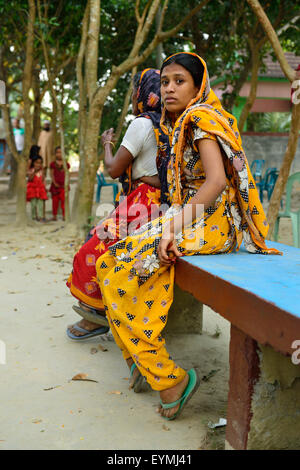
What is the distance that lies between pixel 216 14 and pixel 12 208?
5.77m

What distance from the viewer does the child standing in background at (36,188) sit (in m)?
9.08

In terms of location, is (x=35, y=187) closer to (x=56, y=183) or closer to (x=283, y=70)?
(x=56, y=183)

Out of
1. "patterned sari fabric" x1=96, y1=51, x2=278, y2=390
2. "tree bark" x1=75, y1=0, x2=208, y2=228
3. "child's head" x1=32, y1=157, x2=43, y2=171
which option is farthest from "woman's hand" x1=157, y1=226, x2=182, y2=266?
"child's head" x1=32, y1=157, x2=43, y2=171

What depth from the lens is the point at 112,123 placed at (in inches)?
496

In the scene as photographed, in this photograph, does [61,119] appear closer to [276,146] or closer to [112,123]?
[112,123]

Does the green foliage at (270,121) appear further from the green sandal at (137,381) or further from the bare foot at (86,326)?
the green sandal at (137,381)

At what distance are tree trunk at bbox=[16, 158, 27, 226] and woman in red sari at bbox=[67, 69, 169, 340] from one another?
16.1 ft

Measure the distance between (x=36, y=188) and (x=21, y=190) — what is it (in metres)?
0.97

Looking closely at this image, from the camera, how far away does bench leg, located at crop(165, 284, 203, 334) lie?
11.3 ft

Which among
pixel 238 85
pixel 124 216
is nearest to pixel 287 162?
pixel 124 216

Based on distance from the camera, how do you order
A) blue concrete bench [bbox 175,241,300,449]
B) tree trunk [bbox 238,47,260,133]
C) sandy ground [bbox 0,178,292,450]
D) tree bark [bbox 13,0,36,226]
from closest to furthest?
blue concrete bench [bbox 175,241,300,449], sandy ground [bbox 0,178,292,450], tree bark [bbox 13,0,36,226], tree trunk [bbox 238,47,260,133]

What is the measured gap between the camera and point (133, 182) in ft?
10.2

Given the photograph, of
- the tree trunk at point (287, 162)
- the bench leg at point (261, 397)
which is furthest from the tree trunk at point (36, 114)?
the bench leg at point (261, 397)

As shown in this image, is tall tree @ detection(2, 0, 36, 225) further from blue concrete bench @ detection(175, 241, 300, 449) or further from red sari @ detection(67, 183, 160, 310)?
blue concrete bench @ detection(175, 241, 300, 449)
